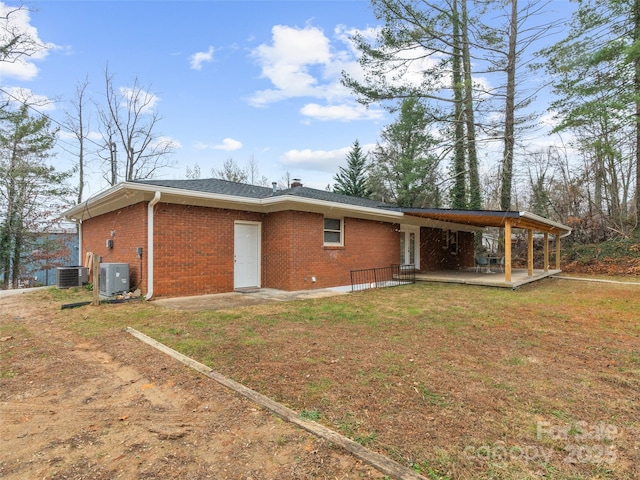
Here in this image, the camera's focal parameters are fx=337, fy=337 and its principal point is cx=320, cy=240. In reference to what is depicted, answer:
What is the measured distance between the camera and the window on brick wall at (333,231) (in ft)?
34.6

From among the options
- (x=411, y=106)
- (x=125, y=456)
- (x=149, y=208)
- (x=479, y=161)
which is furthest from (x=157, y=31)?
(x=479, y=161)

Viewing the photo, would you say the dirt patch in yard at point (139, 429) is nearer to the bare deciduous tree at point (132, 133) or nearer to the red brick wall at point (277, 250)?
the red brick wall at point (277, 250)


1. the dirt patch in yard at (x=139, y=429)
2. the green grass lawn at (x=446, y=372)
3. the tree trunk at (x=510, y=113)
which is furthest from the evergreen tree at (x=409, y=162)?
the dirt patch in yard at (x=139, y=429)

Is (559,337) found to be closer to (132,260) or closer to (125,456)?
(125,456)

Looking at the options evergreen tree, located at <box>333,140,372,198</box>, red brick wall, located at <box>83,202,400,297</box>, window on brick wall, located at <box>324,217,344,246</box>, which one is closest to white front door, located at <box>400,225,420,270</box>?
red brick wall, located at <box>83,202,400,297</box>

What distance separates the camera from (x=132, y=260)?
845 cm

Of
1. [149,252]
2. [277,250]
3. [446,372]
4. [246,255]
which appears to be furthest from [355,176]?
[446,372]

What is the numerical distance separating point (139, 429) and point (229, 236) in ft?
23.4

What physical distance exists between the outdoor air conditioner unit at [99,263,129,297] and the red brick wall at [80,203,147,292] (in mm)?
191

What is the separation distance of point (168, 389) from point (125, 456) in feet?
3.37

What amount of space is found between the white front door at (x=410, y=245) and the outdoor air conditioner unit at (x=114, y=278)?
31.6ft

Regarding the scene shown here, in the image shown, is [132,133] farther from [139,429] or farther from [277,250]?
[139,429]

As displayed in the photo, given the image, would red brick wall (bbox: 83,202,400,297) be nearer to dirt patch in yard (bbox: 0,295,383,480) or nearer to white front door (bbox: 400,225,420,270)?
white front door (bbox: 400,225,420,270)

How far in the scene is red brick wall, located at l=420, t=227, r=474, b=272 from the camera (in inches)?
→ 584
